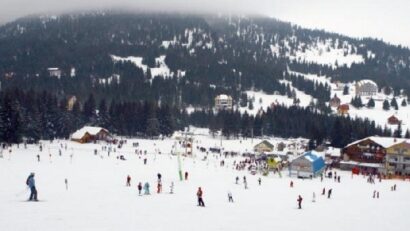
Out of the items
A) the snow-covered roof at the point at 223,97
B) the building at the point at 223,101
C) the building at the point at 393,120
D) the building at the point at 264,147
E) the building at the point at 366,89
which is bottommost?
the building at the point at 393,120

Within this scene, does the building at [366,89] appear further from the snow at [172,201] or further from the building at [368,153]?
the snow at [172,201]

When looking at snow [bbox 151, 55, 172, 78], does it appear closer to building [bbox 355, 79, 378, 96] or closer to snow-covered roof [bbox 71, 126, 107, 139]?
building [bbox 355, 79, 378, 96]

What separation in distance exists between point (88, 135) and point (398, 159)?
4670 cm

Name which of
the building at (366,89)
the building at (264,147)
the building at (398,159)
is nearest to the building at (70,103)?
the building at (264,147)

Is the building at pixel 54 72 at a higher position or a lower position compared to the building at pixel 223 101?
higher

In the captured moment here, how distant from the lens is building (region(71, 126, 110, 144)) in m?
76.8

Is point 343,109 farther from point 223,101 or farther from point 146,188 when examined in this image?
point 146,188

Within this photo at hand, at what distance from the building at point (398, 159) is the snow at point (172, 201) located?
12580mm

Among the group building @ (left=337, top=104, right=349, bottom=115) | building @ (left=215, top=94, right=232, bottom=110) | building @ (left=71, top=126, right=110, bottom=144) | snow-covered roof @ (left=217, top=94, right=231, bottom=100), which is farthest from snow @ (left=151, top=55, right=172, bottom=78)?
building @ (left=71, top=126, right=110, bottom=144)

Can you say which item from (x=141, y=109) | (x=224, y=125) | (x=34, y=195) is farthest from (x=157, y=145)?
(x=34, y=195)

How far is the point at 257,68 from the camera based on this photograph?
19425 cm

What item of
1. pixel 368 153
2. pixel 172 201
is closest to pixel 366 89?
pixel 368 153

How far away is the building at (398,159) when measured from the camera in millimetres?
65250

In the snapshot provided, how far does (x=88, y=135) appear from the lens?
78.0 metres
